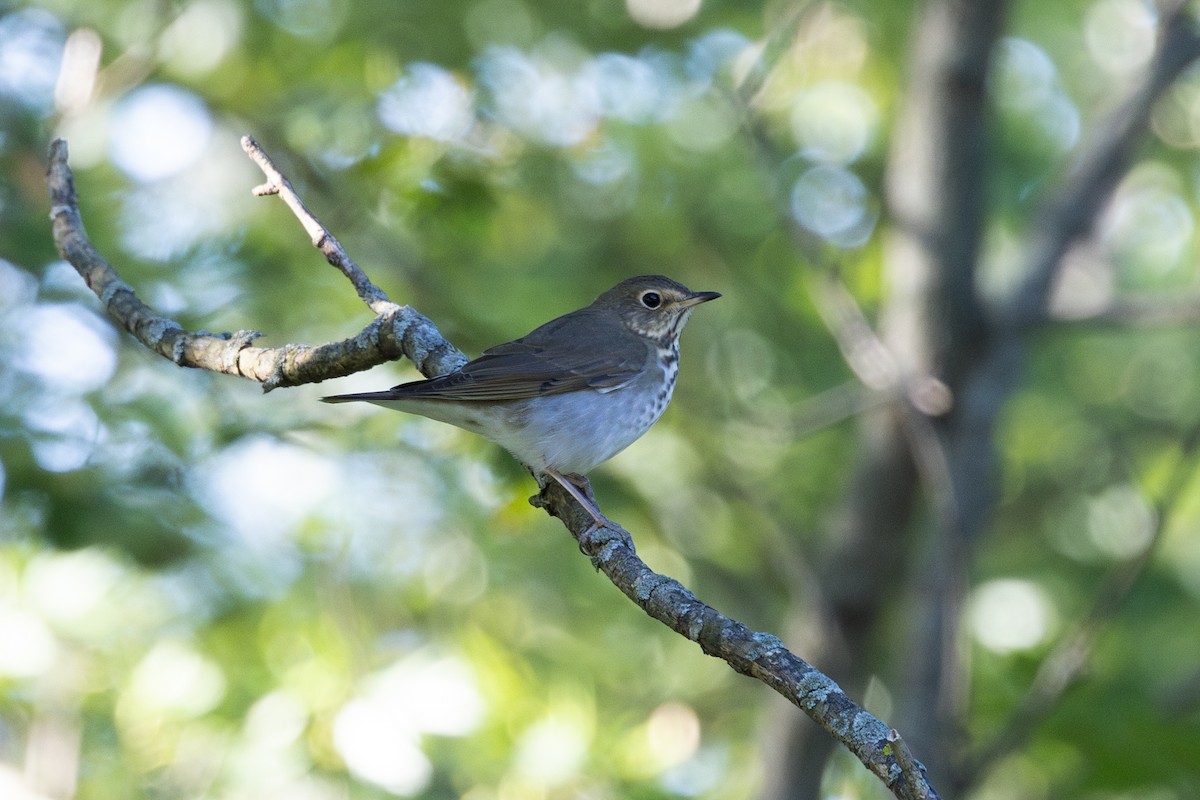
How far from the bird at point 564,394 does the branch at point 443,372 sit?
17 centimetres

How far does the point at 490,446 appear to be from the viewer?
225 inches

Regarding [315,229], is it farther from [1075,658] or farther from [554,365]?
[1075,658]

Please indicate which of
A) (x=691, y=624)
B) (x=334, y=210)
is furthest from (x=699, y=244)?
(x=691, y=624)

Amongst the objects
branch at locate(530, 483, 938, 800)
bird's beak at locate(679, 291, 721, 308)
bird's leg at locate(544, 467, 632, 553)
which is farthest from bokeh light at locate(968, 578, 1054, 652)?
branch at locate(530, 483, 938, 800)

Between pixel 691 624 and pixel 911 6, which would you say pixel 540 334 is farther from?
pixel 911 6

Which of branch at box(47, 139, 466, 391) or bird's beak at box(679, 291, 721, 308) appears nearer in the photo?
branch at box(47, 139, 466, 391)

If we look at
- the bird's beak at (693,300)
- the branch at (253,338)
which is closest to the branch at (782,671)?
the branch at (253,338)

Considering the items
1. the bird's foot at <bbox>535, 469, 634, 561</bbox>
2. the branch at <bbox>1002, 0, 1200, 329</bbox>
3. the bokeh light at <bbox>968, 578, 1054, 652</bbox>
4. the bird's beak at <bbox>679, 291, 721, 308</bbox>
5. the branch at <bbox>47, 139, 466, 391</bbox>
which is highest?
the branch at <bbox>1002, 0, 1200, 329</bbox>

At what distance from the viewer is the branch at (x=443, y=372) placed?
253 centimetres

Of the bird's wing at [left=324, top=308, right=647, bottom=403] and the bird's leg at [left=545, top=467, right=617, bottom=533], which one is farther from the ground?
the bird's wing at [left=324, top=308, right=647, bottom=403]

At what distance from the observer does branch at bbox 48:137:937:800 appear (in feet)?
8.29

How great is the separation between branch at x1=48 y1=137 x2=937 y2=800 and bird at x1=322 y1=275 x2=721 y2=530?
175mm

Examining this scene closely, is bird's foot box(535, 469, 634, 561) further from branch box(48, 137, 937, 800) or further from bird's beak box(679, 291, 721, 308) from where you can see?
bird's beak box(679, 291, 721, 308)

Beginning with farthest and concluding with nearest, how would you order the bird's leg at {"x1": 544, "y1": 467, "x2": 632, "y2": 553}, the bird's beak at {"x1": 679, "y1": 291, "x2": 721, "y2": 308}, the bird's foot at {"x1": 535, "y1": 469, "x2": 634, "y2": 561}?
1. the bird's beak at {"x1": 679, "y1": 291, "x2": 721, "y2": 308}
2. the bird's leg at {"x1": 544, "y1": 467, "x2": 632, "y2": 553}
3. the bird's foot at {"x1": 535, "y1": 469, "x2": 634, "y2": 561}
